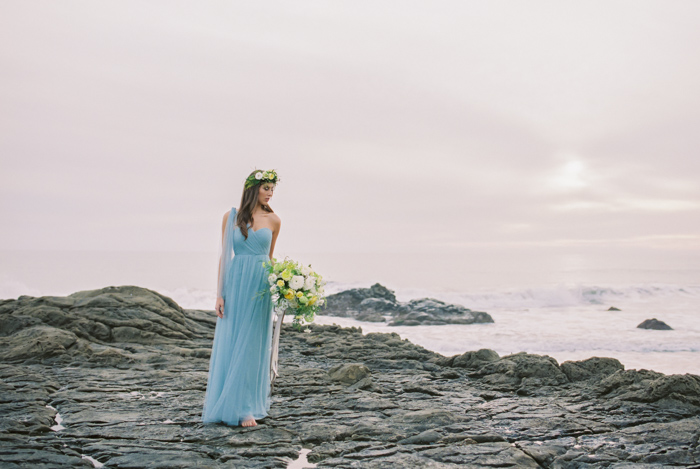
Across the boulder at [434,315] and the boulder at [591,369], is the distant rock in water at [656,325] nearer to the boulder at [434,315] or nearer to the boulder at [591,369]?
the boulder at [434,315]

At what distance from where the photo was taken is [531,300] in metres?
38.7

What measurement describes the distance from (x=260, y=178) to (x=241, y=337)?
6.40ft

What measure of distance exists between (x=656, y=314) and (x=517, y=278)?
33.4 m

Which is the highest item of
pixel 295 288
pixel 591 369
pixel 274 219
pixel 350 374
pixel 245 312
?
pixel 274 219

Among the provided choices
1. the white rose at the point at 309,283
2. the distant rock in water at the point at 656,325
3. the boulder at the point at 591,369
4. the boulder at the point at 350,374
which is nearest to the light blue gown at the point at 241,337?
the white rose at the point at 309,283

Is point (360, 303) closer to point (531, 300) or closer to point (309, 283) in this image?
point (531, 300)

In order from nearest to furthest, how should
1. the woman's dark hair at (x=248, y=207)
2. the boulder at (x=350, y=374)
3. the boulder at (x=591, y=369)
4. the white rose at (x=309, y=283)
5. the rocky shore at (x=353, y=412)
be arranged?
the rocky shore at (x=353, y=412) → the white rose at (x=309, y=283) → the woman's dark hair at (x=248, y=207) → the boulder at (x=350, y=374) → the boulder at (x=591, y=369)

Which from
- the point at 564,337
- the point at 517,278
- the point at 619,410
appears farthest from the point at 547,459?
the point at 517,278

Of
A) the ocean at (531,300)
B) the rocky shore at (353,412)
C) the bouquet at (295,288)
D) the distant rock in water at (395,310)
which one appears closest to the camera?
the rocky shore at (353,412)

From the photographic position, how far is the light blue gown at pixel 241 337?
5.88 m

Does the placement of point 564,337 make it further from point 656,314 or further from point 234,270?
point 234,270

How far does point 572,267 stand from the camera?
266ft

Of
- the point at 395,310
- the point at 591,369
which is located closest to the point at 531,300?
the point at 395,310

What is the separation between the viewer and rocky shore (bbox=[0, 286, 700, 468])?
4.91 m
